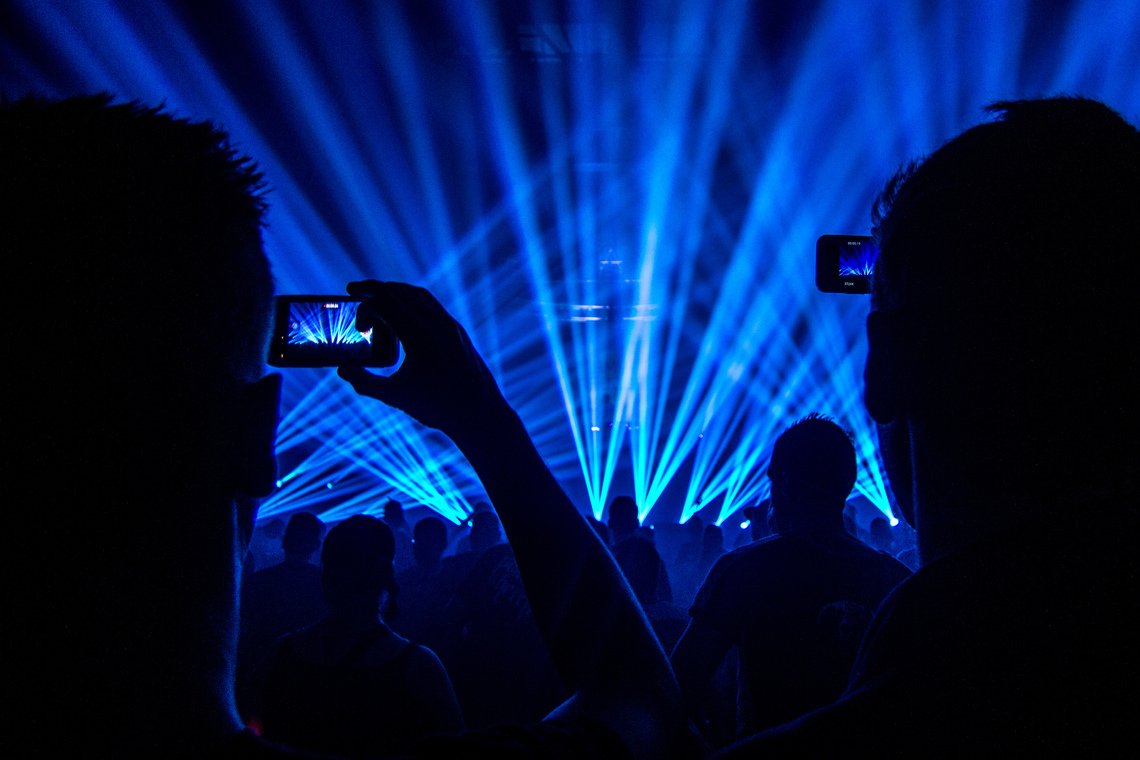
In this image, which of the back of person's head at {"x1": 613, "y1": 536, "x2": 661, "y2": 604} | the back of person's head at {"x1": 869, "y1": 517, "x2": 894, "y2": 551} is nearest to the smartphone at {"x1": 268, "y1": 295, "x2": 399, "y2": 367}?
the back of person's head at {"x1": 613, "y1": 536, "x2": 661, "y2": 604}

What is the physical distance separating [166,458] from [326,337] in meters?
0.72

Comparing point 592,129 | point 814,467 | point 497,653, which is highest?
point 592,129

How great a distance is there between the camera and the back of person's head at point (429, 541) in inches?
230

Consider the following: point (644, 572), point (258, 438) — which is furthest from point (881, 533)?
point (258, 438)

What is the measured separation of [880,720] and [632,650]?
0.29 metres

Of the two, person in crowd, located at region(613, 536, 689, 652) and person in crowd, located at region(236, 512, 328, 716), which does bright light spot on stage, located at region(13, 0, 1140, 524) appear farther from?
person in crowd, located at region(613, 536, 689, 652)

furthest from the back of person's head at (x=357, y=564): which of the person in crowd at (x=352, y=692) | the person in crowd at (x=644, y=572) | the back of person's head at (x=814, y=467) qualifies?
the back of person's head at (x=814, y=467)

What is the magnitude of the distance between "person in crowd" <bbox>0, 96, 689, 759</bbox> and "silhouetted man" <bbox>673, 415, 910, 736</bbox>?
1.79 m

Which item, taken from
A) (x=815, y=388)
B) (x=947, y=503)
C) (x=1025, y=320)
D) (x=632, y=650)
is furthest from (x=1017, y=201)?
(x=815, y=388)

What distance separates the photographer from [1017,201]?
0.77 metres

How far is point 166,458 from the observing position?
0.70 m

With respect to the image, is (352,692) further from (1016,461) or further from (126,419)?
(1016,461)

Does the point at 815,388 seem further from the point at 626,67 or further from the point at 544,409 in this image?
the point at 626,67

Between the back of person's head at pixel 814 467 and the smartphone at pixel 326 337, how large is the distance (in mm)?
1983
